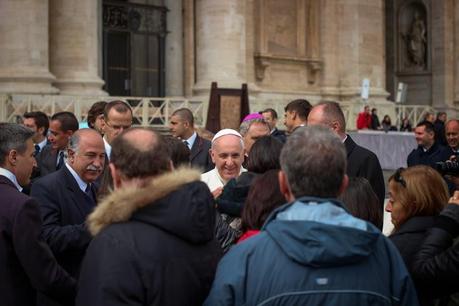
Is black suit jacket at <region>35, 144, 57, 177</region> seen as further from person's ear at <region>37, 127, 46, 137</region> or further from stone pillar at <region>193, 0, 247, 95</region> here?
stone pillar at <region>193, 0, 247, 95</region>

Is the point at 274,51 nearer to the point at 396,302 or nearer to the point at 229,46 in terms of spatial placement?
the point at 229,46

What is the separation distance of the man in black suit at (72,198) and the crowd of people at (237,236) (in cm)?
1

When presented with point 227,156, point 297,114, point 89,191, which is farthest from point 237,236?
point 297,114

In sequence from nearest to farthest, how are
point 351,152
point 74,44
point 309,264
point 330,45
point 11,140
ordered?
point 309,264 < point 11,140 < point 351,152 < point 74,44 < point 330,45

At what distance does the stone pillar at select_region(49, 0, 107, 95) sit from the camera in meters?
20.8

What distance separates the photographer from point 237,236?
4.59 metres

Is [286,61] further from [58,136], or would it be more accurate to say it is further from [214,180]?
[214,180]

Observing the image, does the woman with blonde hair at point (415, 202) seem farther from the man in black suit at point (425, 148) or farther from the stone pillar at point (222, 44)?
the stone pillar at point (222, 44)

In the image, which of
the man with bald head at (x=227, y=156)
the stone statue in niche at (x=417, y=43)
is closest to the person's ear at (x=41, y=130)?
the man with bald head at (x=227, y=156)

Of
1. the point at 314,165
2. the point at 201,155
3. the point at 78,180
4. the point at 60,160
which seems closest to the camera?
the point at 314,165

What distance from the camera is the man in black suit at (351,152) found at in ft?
20.9

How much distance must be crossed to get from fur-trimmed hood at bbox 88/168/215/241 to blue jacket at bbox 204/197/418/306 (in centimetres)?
26

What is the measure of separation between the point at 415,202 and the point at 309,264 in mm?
1538

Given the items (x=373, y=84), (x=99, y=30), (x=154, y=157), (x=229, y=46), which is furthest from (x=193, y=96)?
(x=154, y=157)
